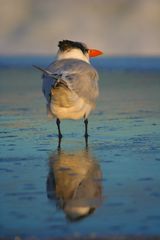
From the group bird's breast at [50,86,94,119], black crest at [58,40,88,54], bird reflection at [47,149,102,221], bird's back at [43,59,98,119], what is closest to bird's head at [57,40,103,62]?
black crest at [58,40,88,54]

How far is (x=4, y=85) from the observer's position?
1527 cm

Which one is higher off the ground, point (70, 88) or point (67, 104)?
point (70, 88)

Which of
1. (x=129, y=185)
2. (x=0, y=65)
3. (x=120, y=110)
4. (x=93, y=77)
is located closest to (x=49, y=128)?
(x=93, y=77)

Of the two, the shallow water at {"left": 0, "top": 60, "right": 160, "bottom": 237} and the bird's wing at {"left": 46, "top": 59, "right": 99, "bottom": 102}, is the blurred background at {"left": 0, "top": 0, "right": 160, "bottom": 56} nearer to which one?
the shallow water at {"left": 0, "top": 60, "right": 160, "bottom": 237}

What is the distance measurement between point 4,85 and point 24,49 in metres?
5.23

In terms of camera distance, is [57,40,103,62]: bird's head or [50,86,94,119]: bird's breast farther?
[57,40,103,62]: bird's head

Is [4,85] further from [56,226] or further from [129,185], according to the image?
[56,226]

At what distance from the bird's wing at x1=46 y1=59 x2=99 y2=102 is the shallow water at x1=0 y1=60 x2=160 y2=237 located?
1.50ft

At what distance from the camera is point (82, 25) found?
790 inches

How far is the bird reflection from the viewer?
536cm

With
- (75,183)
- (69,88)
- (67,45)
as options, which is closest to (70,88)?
(69,88)

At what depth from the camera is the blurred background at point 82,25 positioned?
774 inches

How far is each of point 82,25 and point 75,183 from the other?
14.1 metres

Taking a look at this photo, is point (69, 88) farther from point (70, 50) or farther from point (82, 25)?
point (82, 25)
